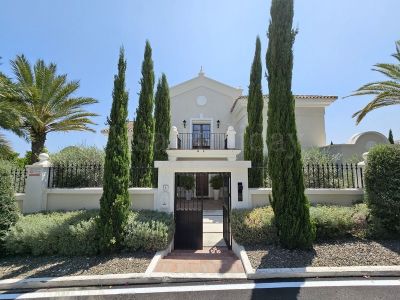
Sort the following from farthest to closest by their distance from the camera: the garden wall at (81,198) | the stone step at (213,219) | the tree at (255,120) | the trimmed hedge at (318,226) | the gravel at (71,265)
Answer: the tree at (255,120)
the stone step at (213,219)
the garden wall at (81,198)
the trimmed hedge at (318,226)
the gravel at (71,265)

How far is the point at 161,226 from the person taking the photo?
693 centimetres

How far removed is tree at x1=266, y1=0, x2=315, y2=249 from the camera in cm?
650

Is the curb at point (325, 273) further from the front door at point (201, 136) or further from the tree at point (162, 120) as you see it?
the front door at point (201, 136)

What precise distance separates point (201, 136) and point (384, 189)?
43.1 feet

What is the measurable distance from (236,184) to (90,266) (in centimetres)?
497

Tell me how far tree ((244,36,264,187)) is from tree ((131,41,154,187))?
5.16 m

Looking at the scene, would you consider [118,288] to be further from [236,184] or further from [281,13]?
[281,13]

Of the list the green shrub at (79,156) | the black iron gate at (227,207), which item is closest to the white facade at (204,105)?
the green shrub at (79,156)

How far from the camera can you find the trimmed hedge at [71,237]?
6.47 m

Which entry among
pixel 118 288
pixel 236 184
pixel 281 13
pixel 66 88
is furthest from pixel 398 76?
pixel 66 88

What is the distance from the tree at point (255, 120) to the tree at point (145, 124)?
203 inches

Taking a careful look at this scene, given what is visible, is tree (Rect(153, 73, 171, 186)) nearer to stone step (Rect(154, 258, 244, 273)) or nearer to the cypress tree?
the cypress tree

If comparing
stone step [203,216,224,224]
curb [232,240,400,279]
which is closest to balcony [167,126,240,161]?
stone step [203,216,224,224]

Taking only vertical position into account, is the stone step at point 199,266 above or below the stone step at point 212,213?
below
